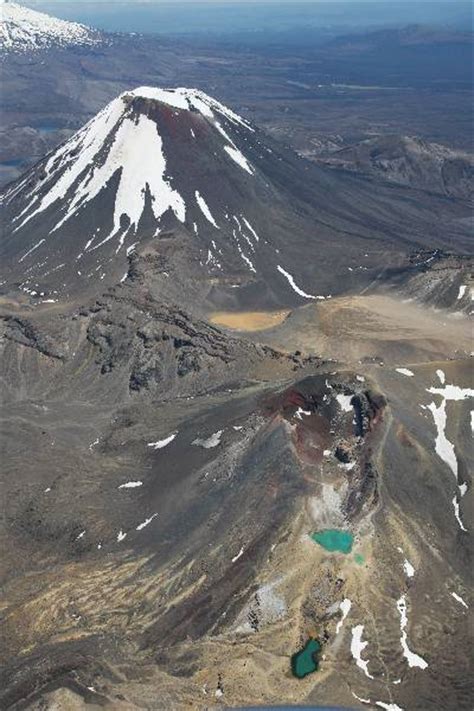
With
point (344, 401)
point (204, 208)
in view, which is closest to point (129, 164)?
→ point (204, 208)

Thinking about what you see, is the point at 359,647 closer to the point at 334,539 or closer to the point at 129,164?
the point at 334,539

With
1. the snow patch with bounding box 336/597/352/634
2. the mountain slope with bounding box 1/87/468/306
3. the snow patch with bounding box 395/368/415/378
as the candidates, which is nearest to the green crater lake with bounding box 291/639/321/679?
the snow patch with bounding box 336/597/352/634

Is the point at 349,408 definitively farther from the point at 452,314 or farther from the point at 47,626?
the point at 452,314

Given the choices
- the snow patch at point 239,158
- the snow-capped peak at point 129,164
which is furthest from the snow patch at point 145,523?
the snow patch at point 239,158

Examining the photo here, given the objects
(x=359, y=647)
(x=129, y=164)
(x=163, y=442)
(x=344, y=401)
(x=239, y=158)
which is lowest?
(x=359, y=647)

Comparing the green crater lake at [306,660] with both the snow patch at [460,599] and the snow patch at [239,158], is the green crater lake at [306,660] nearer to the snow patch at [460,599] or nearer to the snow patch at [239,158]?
the snow patch at [460,599]

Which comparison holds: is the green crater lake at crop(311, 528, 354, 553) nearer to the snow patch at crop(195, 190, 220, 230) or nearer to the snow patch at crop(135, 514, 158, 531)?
the snow patch at crop(135, 514, 158, 531)
